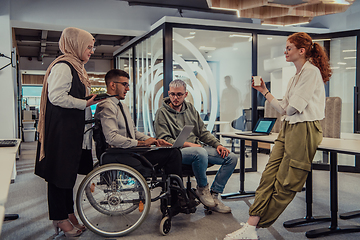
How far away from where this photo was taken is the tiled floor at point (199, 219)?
243cm

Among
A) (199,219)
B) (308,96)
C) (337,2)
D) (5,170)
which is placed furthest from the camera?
(337,2)

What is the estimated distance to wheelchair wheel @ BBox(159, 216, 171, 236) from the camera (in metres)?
Answer: 2.38

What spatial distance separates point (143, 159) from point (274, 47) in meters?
3.65

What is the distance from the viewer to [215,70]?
16.1 ft

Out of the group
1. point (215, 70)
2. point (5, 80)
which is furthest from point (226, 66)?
point (5, 80)

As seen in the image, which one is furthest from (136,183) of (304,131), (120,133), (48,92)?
(304,131)

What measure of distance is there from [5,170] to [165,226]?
1.38 metres

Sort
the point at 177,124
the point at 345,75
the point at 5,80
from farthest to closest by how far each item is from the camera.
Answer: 1. the point at 345,75
2. the point at 5,80
3. the point at 177,124

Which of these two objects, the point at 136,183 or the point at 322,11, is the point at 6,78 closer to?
the point at 136,183

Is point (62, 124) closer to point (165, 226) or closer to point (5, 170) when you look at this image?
point (5, 170)

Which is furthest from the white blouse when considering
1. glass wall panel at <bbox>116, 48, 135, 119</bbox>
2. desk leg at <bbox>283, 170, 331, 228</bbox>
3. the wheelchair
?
glass wall panel at <bbox>116, 48, 135, 119</bbox>

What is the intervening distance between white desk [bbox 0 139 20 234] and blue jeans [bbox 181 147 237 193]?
1.35 metres

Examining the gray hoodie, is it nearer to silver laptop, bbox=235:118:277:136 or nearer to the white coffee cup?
silver laptop, bbox=235:118:277:136

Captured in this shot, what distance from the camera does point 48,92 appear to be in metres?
2.20
